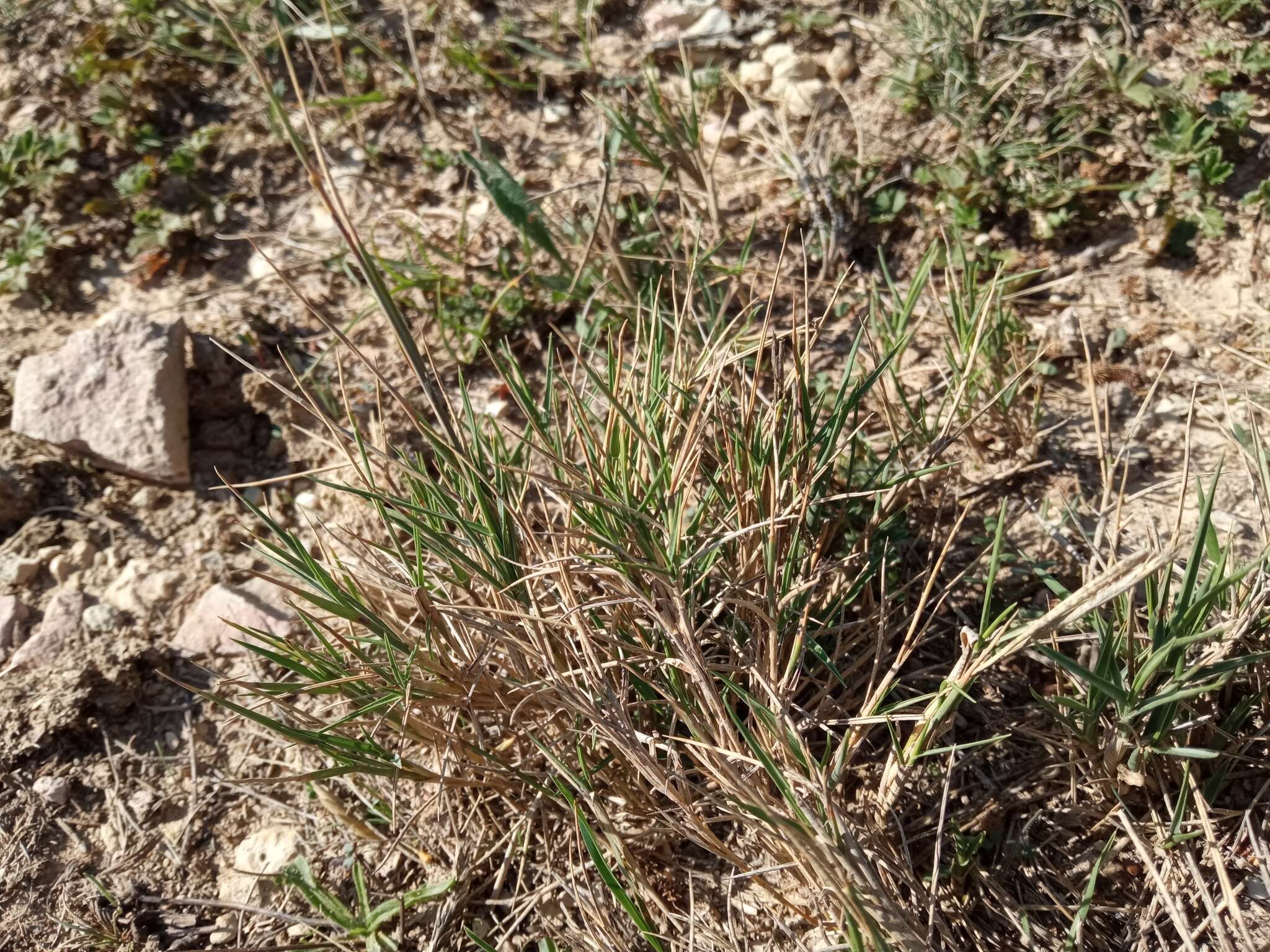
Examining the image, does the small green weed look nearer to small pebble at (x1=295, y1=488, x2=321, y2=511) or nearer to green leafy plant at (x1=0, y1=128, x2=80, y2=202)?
small pebble at (x1=295, y1=488, x2=321, y2=511)

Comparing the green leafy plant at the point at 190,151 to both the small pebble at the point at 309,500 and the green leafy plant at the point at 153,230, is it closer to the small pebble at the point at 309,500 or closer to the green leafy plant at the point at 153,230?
the green leafy plant at the point at 153,230

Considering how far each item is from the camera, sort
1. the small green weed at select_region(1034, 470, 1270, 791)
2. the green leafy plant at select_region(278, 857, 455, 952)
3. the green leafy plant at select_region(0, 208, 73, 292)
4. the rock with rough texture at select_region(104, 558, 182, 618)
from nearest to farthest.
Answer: the small green weed at select_region(1034, 470, 1270, 791) → the green leafy plant at select_region(278, 857, 455, 952) → the rock with rough texture at select_region(104, 558, 182, 618) → the green leafy plant at select_region(0, 208, 73, 292)

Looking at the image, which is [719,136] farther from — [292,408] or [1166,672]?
[1166,672]

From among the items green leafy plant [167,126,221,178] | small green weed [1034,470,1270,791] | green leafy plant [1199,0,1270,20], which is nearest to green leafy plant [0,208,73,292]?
green leafy plant [167,126,221,178]

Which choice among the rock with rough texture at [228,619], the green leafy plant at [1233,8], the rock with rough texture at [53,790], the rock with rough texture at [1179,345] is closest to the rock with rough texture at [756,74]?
the green leafy plant at [1233,8]

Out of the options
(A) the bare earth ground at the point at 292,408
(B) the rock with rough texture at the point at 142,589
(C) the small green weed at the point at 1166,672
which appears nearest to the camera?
(C) the small green weed at the point at 1166,672

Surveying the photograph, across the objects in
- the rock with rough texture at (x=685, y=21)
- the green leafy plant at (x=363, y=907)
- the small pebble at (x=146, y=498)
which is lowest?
the green leafy plant at (x=363, y=907)

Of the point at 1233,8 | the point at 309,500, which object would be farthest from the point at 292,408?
the point at 1233,8
